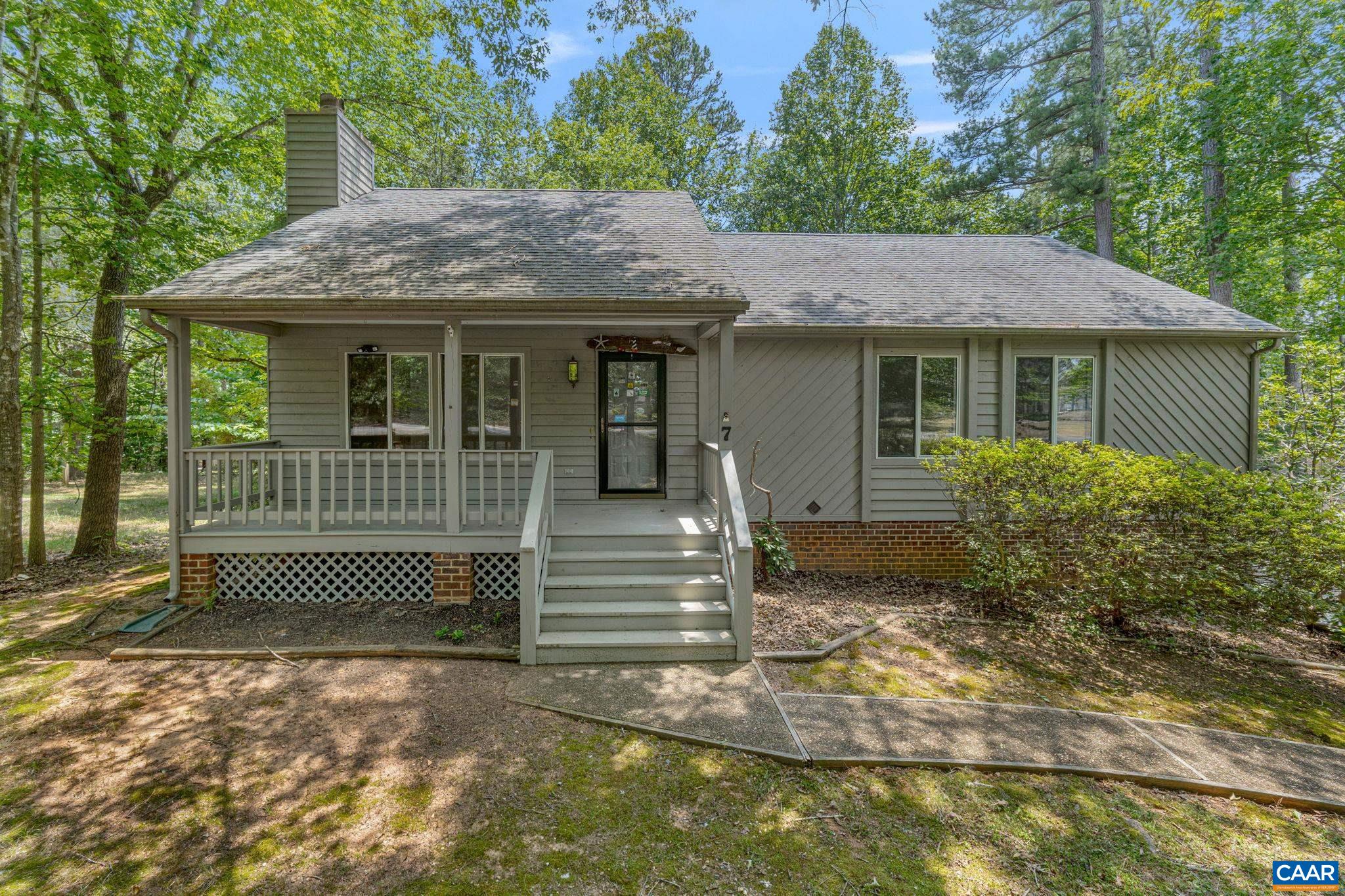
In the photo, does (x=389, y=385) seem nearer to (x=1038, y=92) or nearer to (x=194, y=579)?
(x=194, y=579)

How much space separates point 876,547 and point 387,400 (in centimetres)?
679

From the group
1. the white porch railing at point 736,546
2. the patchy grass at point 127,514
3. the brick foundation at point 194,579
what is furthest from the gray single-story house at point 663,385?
the patchy grass at point 127,514

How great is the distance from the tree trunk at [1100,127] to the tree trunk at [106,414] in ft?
65.4

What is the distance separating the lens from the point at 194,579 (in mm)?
5980

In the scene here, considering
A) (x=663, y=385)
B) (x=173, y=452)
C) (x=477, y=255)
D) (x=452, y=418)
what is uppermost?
(x=477, y=255)

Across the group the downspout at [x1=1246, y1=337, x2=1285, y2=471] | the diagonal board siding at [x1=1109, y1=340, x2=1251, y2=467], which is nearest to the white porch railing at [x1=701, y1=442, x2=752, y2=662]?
the diagonal board siding at [x1=1109, y1=340, x2=1251, y2=467]

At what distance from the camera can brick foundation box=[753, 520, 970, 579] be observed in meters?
8.10

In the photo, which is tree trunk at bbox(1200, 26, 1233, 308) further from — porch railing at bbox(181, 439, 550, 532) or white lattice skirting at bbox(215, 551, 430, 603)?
white lattice skirting at bbox(215, 551, 430, 603)

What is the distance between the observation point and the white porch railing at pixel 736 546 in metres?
5.01

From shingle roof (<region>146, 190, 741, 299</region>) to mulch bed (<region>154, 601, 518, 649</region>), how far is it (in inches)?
120

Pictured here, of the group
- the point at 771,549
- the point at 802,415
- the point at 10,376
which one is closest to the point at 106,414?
the point at 10,376

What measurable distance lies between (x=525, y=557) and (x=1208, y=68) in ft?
53.7

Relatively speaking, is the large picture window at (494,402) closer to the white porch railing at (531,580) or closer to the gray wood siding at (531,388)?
the gray wood siding at (531,388)

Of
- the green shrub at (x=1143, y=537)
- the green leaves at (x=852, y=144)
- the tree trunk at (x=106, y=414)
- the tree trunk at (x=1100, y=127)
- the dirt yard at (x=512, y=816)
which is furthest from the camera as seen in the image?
the green leaves at (x=852, y=144)
